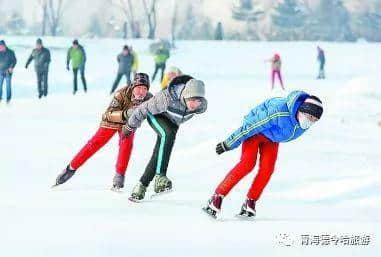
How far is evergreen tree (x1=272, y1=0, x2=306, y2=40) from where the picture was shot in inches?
3076

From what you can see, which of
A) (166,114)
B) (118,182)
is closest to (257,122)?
(166,114)

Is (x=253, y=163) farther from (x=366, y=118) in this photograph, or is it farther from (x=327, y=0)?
→ (x=327, y=0)

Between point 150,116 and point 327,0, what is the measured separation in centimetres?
7924

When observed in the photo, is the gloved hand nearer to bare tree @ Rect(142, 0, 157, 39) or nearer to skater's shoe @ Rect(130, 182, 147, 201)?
skater's shoe @ Rect(130, 182, 147, 201)

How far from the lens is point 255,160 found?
A: 20.0 ft

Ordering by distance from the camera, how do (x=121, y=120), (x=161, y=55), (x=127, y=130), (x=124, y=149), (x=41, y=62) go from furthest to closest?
(x=161, y=55)
(x=41, y=62)
(x=124, y=149)
(x=121, y=120)
(x=127, y=130)

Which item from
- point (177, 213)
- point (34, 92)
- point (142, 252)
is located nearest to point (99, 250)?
point (142, 252)

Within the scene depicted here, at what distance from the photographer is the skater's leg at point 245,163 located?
6.03 meters

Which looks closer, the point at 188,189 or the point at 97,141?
the point at 97,141

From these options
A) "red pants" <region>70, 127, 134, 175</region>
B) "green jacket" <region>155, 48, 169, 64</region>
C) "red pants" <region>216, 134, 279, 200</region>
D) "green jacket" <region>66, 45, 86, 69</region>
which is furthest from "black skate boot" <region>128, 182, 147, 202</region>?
"green jacket" <region>155, 48, 169, 64</region>

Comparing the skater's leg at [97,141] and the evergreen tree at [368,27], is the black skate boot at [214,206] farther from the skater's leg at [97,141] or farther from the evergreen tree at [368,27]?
the evergreen tree at [368,27]

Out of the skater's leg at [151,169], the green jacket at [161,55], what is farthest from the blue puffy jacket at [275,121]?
the green jacket at [161,55]

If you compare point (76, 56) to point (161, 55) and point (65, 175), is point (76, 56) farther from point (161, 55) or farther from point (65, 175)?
point (65, 175)

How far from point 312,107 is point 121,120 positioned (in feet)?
6.80
